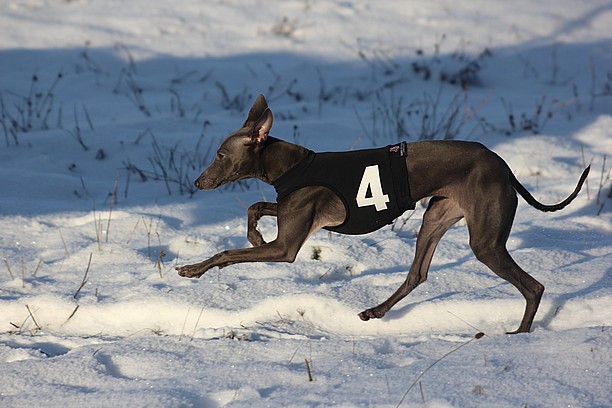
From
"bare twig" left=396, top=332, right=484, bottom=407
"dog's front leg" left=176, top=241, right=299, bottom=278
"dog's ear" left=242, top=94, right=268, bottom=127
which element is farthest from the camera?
"dog's ear" left=242, top=94, right=268, bottom=127

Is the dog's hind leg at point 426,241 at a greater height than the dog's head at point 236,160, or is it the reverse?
the dog's head at point 236,160

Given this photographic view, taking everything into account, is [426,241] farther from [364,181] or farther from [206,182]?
[206,182]

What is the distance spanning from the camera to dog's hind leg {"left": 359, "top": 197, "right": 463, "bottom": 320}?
4.84 metres

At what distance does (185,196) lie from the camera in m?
7.41

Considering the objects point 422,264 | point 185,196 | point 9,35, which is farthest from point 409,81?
point 422,264

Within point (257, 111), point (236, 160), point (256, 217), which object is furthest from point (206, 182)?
point (257, 111)

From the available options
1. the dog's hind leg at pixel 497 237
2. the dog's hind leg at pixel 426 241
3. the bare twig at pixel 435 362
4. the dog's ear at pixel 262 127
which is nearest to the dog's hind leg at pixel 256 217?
the dog's ear at pixel 262 127

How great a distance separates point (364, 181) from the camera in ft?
14.5

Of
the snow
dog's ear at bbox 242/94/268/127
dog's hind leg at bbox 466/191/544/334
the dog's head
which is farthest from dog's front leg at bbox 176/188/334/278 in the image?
dog's hind leg at bbox 466/191/544/334

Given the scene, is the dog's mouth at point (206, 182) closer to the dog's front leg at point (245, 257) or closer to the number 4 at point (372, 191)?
the dog's front leg at point (245, 257)

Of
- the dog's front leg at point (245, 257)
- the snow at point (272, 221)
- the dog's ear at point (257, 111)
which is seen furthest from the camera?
the dog's ear at point (257, 111)

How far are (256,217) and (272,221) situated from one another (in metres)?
1.95

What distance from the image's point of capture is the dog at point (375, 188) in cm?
442

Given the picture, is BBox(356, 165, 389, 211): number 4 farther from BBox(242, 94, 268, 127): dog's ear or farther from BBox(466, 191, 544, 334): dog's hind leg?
BBox(242, 94, 268, 127): dog's ear
